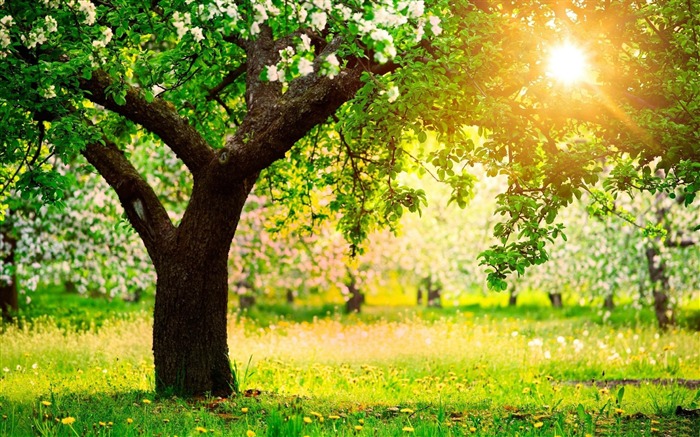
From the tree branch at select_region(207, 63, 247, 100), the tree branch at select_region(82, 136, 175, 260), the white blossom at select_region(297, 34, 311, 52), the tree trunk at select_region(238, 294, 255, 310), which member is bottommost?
the tree trunk at select_region(238, 294, 255, 310)

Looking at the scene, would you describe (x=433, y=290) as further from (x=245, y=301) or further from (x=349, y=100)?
(x=349, y=100)

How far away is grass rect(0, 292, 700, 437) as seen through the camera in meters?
6.73

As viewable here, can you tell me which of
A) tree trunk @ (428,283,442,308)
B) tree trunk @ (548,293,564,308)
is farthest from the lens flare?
tree trunk @ (428,283,442,308)

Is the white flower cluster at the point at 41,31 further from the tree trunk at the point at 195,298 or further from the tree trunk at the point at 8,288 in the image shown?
the tree trunk at the point at 8,288

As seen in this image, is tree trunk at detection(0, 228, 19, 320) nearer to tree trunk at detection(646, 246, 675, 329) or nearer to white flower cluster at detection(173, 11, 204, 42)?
white flower cluster at detection(173, 11, 204, 42)

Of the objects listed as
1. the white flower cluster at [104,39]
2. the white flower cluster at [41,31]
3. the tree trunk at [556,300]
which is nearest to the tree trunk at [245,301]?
the tree trunk at [556,300]

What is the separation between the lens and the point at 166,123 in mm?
8516

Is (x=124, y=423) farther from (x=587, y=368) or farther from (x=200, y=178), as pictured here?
(x=587, y=368)

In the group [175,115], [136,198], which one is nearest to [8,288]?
[136,198]

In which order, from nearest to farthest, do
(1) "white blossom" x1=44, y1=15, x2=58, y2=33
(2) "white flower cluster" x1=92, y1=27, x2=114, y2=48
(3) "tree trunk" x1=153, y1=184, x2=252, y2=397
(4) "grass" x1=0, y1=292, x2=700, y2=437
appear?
(1) "white blossom" x1=44, y1=15, x2=58, y2=33, (2) "white flower cluster" x1=92, y1=27, x2=114, y2=48, (4) "grass" x1=0, y1=292, x2=700, y2=437, (3) "tree trunk" x1=153, y1=184, x2=252, y2=397

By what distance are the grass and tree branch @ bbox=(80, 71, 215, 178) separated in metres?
2.88

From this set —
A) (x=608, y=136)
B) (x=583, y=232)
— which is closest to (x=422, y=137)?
(x=608, y=136)

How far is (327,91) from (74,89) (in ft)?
9.23

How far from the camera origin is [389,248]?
29.2 m
